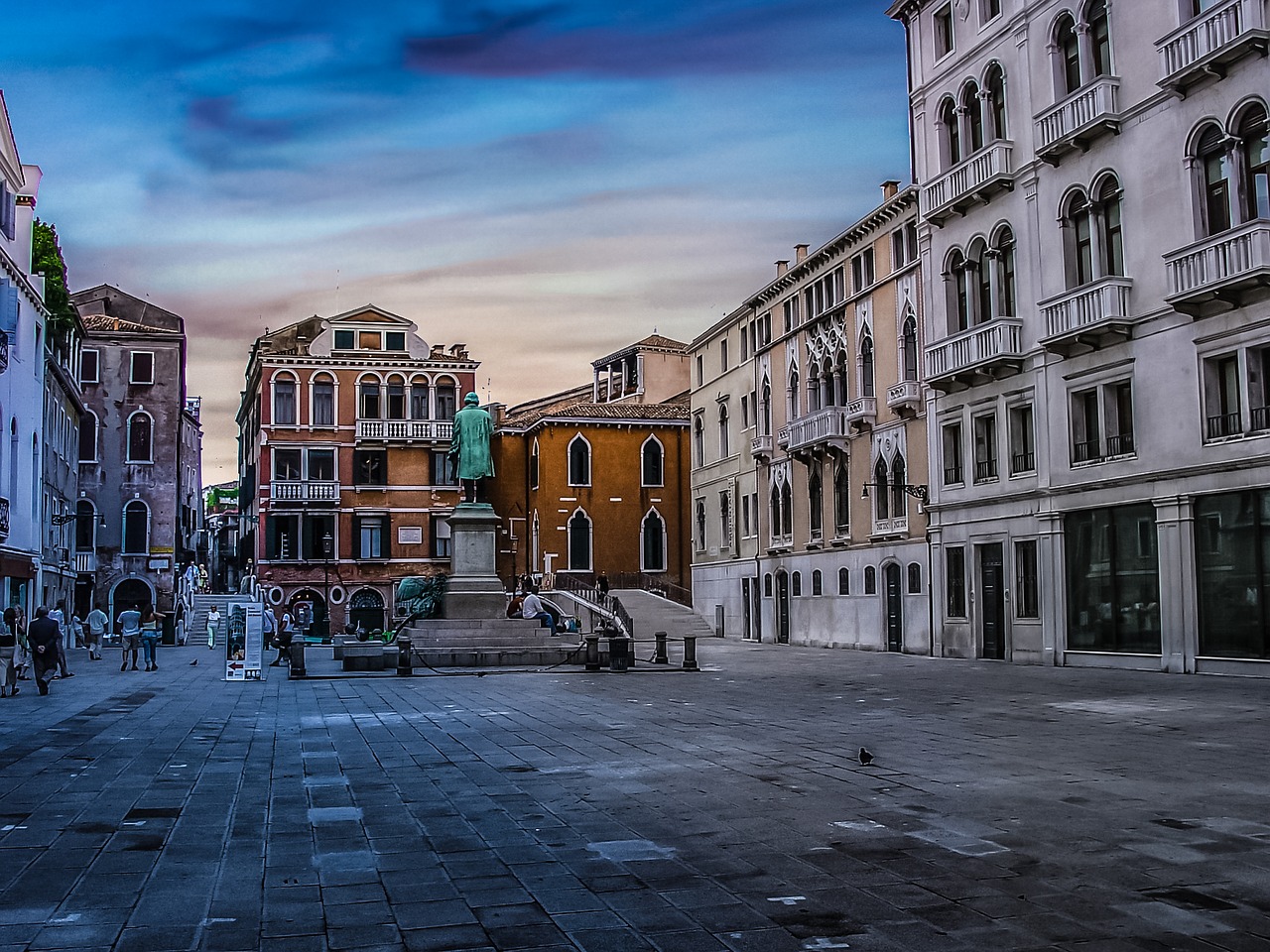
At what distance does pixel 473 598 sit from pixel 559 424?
30.7 m

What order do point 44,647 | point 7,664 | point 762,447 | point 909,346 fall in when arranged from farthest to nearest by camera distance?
1. point 762,447
2. point 909,346
3. point 44,647
4. point 7,664

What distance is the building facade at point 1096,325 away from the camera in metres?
22.5

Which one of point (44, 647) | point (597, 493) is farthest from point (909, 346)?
point (597, 493)

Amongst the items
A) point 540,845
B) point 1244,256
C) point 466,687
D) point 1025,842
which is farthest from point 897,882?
point 1244,256

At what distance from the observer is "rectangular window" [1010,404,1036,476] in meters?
28.9

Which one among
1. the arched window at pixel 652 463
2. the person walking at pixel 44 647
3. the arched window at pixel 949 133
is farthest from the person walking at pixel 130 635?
the arched window at pixel 652 463

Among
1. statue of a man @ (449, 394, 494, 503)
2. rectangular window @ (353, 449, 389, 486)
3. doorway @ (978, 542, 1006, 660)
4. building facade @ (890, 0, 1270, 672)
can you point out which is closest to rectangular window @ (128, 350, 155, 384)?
rectangular window @ (353, 449, 389, 486)

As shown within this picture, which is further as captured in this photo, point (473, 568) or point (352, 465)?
point (352, 465)

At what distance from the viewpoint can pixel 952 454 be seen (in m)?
32.6

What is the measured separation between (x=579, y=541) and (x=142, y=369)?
2221cm

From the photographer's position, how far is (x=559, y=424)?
59625 millimetres

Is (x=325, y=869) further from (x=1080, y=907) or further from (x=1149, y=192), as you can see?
(x=1149, y=192)

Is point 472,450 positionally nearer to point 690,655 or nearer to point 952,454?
point 690,655

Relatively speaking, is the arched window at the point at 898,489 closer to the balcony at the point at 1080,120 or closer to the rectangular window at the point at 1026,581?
the rectangular window at the point at 1026,581
